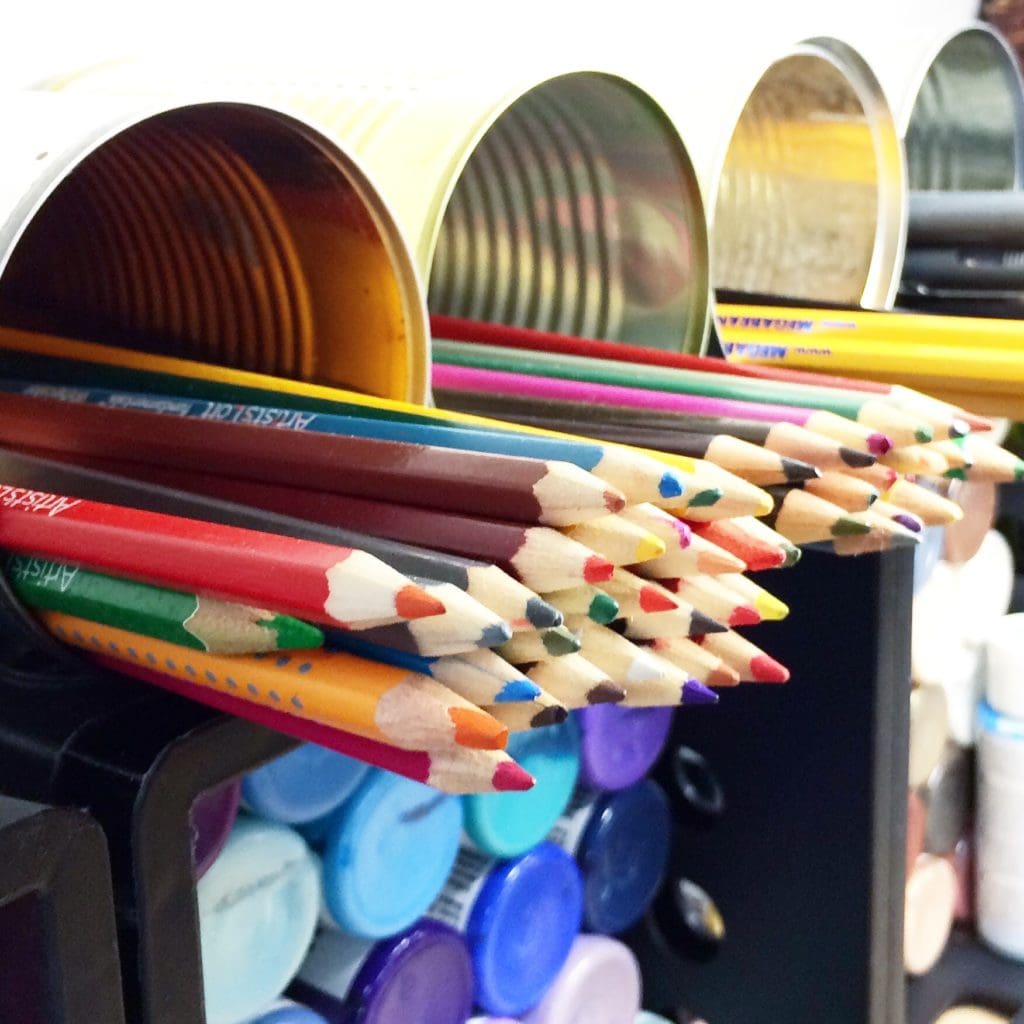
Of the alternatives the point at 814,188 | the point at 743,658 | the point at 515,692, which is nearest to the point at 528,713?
the point at 515,692

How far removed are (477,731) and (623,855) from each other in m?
0.37

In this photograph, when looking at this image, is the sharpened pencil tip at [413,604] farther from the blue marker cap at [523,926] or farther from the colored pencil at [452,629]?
the blue marker cap at [523,926]

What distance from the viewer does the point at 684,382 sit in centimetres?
47

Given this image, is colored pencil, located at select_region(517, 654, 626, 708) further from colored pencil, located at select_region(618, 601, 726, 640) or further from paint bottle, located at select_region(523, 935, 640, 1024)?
paint bottle, located at select_region(523, 935, 640, 1024)

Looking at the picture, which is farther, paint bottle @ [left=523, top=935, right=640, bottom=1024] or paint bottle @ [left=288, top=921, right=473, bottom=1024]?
paint bottle @ [left=523, top=935, right=640, bottom=1024]

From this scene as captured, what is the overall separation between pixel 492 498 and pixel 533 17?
615 mm

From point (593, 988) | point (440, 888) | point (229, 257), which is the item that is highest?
point (229, 257)

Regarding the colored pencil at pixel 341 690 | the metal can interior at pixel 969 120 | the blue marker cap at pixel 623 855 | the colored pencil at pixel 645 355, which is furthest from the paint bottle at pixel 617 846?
the metal can interior at pixel 969 120

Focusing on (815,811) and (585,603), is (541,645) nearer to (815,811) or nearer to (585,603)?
(585,603)

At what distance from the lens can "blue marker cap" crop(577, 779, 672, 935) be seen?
0.57 metres

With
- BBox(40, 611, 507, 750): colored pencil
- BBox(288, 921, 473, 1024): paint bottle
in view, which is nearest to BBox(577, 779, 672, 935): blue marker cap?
BBox(288, 921, 473, 1024): paint bottle

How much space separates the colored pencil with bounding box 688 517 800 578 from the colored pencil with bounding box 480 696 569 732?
0.30ft

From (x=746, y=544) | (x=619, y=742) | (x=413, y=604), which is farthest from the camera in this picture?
(x=619, y=742)

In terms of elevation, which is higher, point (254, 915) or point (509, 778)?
point (509, 778)
